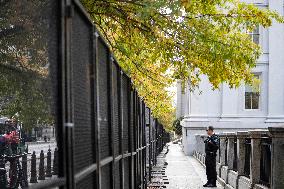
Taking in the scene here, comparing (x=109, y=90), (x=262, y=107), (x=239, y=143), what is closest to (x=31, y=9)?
(x=109, y=90)

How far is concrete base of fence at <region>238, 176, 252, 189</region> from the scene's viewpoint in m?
11.3

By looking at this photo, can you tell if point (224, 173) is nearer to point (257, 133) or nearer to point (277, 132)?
point (257, 133)

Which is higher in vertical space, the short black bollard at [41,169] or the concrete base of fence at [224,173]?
the short black bollard at [41,169]

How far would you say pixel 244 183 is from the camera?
12.0 metres

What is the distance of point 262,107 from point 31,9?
36642 mm

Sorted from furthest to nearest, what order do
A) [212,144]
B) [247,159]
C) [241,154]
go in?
[212,144]
[241,154]
[247,159]

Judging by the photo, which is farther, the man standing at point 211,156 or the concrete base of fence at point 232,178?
the man standing at point 211,156

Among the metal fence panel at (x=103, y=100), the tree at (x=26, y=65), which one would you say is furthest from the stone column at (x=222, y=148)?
the tree at (x=26, y=65)

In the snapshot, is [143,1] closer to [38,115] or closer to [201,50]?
[201,50]

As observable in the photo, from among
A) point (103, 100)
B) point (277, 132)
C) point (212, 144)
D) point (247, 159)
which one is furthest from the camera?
point (212, 144)

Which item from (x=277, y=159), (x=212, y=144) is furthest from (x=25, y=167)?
(x=212, y=144)

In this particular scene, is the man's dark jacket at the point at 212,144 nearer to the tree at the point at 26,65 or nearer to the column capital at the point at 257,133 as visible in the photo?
the column capital at the point at 257,133

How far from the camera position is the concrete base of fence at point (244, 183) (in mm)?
11325

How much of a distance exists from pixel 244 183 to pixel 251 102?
26890 millimetres
